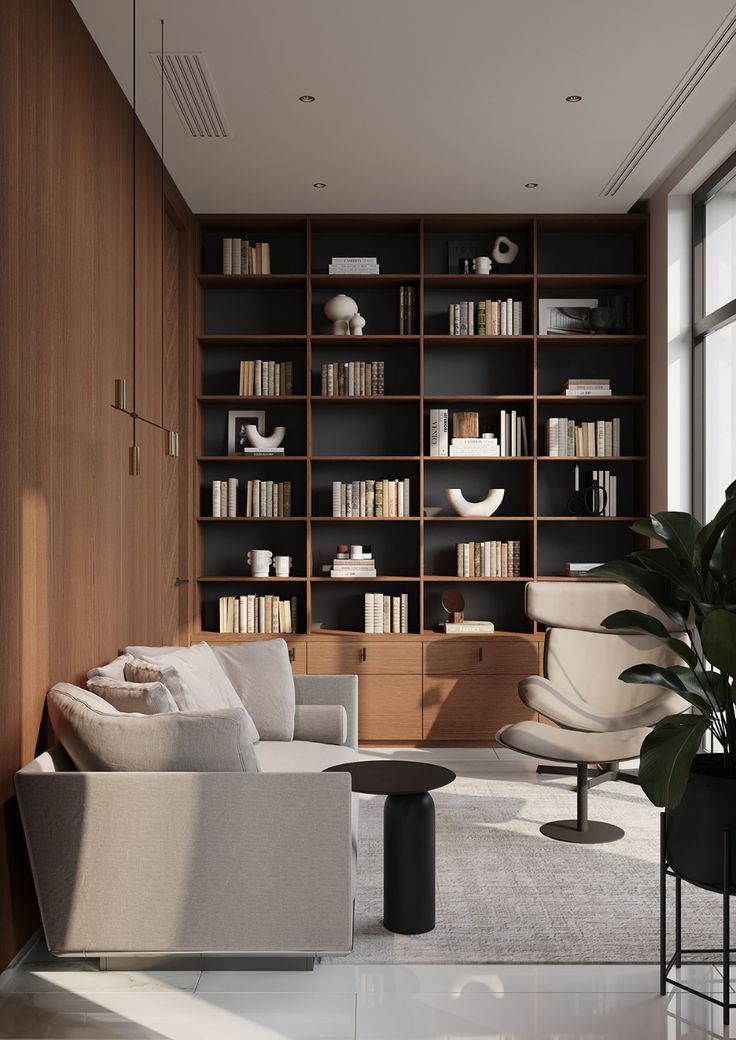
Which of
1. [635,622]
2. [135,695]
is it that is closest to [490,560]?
[635,622]

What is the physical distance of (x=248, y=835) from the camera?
2.55m

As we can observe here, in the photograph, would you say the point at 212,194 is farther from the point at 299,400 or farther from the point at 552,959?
the point at 552,959

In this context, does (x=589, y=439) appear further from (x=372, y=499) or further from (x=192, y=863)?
(x=192, y=863)

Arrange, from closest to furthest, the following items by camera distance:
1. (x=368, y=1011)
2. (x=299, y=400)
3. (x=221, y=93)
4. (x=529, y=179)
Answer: (x=368, y=1011) < (x=221, y=93) < (x=529, y=179) < (x=299, y=400)

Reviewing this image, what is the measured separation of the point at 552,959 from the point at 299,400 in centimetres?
351

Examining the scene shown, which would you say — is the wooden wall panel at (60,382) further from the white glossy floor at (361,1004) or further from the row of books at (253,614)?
the row of books at (253,614)

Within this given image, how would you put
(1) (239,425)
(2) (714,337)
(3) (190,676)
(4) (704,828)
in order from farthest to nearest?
(1) (239,425) < (2) (714,337) < (3) (190,676) < (4) (704,828)

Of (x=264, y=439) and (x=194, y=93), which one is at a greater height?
(x=194, y=93)

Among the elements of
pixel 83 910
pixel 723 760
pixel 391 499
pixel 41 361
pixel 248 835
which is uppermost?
pixel 41 361

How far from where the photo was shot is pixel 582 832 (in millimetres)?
3836

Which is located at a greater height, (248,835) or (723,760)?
(723,760)

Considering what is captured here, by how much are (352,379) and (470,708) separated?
199cm

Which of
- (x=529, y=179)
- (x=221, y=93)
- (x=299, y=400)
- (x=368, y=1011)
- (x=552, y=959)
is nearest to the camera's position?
(x=368, y=1011)

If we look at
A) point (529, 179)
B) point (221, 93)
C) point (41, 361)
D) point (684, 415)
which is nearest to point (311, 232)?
point (529, 179)
